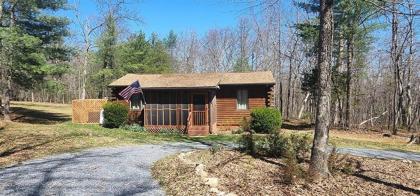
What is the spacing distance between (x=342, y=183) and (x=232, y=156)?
144 inches

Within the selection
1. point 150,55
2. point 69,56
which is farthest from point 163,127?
point 150,55

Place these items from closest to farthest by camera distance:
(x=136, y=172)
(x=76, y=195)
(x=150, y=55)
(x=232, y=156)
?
1. (x=76, y=195)
2. (x=136, y=172)
3. (x=232, y=156)
4. (x=150, y=55)

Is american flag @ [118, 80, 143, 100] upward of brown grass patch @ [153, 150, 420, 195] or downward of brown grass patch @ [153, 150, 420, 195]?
upward

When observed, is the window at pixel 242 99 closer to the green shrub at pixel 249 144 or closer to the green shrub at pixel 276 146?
the green shrub at pixel 249 144

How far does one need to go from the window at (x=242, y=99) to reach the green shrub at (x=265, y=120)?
3077mm

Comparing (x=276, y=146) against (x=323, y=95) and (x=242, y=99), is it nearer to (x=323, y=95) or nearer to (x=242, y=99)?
(x=323, y=95)

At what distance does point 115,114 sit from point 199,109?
4834 millimetres

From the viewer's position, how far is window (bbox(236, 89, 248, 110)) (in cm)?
2414

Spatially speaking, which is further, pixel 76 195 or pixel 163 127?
pixel 163 127

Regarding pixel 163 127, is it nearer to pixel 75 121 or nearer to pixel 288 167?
pixel 75 121

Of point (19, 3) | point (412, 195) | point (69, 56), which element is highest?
point (19, 3)

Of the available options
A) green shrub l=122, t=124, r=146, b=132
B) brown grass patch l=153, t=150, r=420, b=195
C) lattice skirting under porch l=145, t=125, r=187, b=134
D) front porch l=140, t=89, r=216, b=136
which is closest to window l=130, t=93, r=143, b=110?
front porch l=140, t=89, r=216, b=136

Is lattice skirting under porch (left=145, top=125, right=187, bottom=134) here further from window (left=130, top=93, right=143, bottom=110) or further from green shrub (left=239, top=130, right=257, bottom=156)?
green shrub (left=239, top=130, right=257, bottom=156)

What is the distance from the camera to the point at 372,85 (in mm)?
50312
